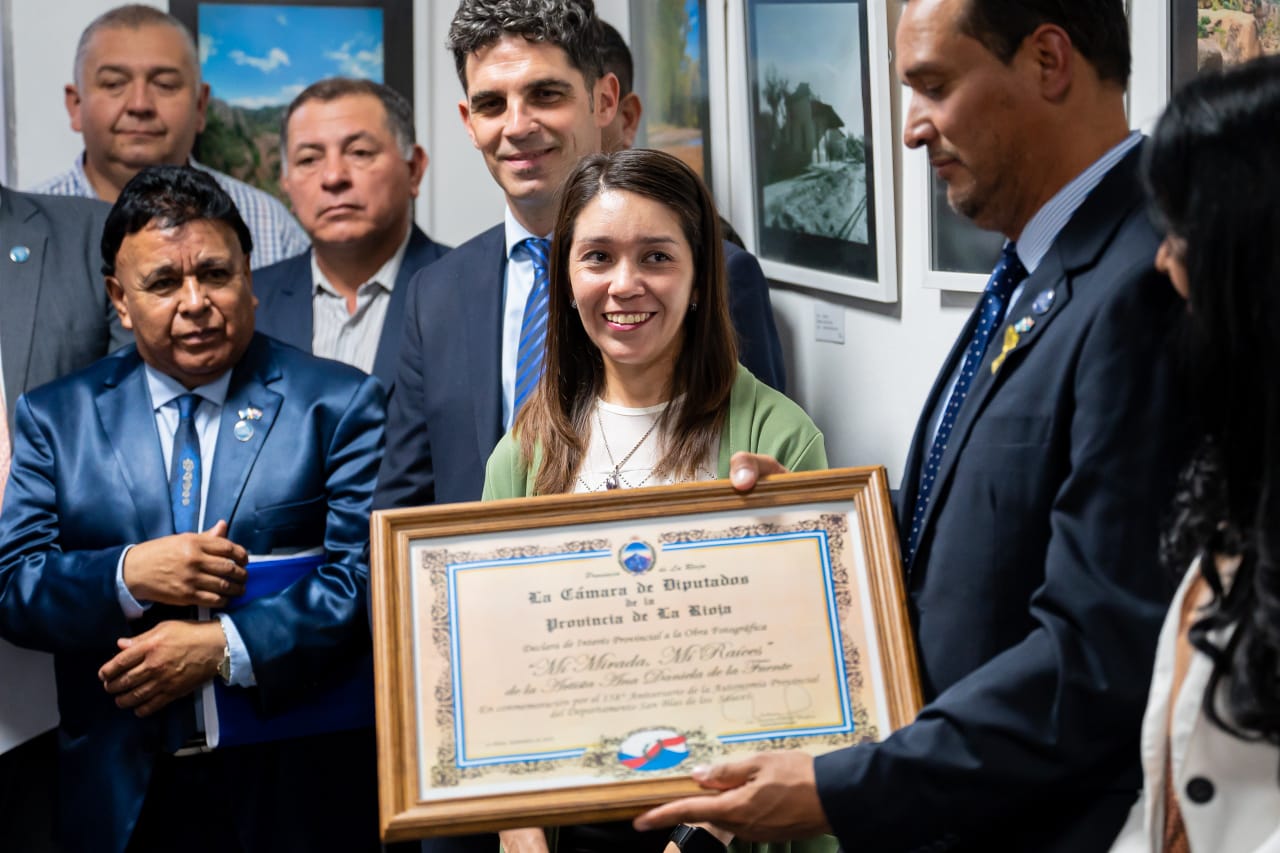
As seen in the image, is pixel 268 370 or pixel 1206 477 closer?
pixel 1206 477

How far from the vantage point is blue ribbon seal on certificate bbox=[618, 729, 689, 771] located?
196 cm

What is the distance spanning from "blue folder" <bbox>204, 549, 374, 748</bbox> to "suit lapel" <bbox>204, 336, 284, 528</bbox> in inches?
5.9

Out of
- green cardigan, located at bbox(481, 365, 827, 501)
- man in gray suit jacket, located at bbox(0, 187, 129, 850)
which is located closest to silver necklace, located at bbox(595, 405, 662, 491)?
green cardigan, located at bbox(481, 365, 827, 501)

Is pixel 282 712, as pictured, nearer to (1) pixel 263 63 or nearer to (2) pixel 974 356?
(2) pixel 974 356

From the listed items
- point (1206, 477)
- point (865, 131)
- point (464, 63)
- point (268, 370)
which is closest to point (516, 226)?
point (464, 63)

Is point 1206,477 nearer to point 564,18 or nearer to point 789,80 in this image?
point 564,18

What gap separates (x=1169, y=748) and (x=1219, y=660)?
144 millimetres

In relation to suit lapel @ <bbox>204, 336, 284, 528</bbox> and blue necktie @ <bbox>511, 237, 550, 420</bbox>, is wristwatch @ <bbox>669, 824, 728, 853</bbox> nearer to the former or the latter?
blue necktie @ <bbox>511, 237, 550, 420</bbox>

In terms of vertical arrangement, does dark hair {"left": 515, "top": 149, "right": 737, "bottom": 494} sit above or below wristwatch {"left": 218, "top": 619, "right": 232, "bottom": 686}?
above

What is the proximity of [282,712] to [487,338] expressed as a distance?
93cm

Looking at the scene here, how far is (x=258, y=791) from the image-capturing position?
10.2ft

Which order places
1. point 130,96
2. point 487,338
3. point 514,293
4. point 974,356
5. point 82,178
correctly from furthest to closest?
point 82,178
point 130,96
point 514,293
point 487,338
point 974,356

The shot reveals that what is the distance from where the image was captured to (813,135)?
13.1 ft

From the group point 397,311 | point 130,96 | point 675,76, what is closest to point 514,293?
point 397,311
